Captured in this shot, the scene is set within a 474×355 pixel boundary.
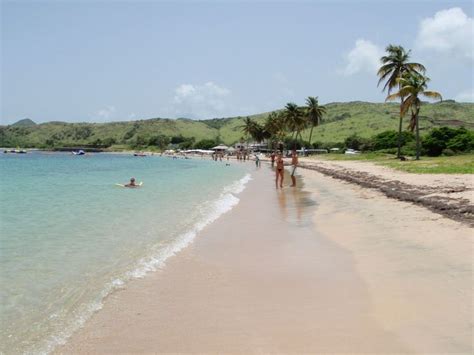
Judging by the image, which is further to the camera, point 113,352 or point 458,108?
point 458,108

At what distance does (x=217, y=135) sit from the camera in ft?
493

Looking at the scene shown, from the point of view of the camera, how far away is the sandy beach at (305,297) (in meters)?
4.59

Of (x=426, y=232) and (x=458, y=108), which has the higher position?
(x=458, y=108)

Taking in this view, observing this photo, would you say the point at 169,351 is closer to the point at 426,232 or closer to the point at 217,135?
the point at 426,232

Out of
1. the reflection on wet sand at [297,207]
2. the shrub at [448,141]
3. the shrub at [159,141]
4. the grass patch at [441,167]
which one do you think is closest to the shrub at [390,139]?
the shrub at [448,141]

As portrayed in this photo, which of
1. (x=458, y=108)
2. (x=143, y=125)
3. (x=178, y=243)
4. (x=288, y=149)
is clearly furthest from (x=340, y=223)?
(x=143, y=125)

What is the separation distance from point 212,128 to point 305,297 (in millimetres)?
164713

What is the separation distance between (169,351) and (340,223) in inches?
317

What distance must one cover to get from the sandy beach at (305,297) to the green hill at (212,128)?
216ft

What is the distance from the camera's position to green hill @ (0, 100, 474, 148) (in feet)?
308

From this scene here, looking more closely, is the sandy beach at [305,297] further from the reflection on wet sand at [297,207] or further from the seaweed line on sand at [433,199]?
the reflection on wet sand at [297,207]

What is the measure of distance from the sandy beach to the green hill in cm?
6577

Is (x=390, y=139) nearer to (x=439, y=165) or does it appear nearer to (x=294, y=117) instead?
(x=294, y=117)

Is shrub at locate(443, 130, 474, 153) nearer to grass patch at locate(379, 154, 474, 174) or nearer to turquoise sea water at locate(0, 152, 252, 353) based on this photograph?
grass patch at locate(379, 154, 474, 174)
